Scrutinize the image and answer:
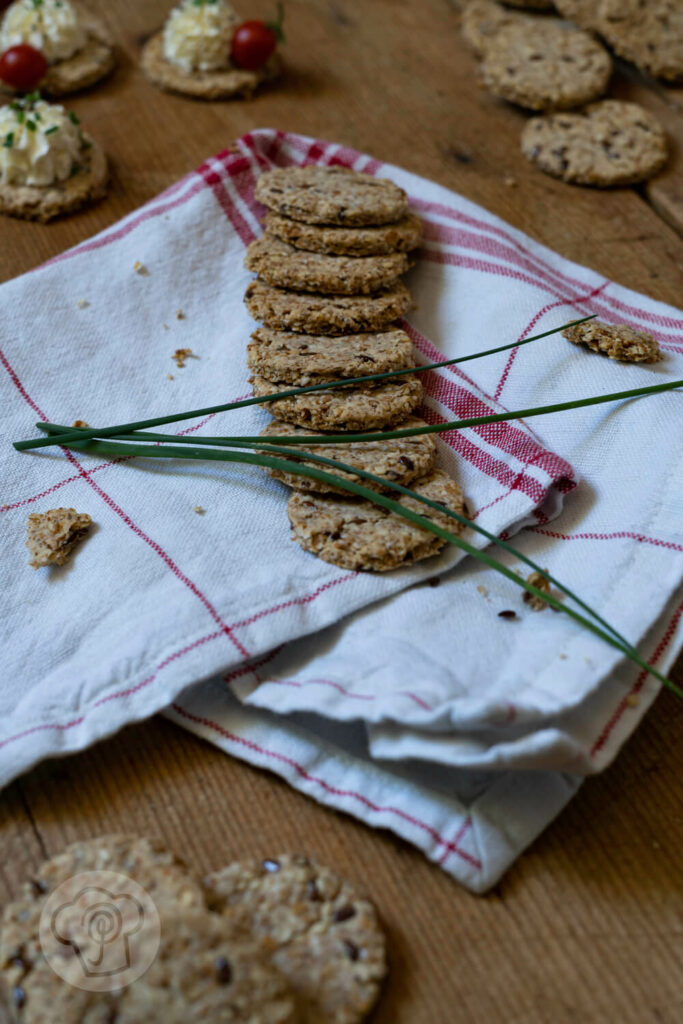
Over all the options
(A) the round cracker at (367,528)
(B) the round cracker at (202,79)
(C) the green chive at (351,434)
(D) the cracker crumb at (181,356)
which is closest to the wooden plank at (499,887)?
(A) the round cracker at (367,528)

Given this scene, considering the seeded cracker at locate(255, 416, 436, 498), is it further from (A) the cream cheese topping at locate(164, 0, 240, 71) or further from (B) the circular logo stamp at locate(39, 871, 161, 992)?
(A) the cream cheese topping at locate(164, 0, 240, 71)

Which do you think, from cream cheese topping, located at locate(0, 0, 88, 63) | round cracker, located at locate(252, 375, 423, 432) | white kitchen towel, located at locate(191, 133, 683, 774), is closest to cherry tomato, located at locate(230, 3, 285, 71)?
cream cheese topping, located at locate(0, 0, 88, 63)

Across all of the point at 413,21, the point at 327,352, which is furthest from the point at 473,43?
the point at 327,352

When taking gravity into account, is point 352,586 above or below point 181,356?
below

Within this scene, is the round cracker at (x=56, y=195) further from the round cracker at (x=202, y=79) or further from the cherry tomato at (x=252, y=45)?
the cherry tomato at (x=252, y=45)

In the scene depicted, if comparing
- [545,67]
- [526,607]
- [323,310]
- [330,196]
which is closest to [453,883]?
[526,607]

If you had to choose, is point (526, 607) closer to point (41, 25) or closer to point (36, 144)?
point (36, 144)
